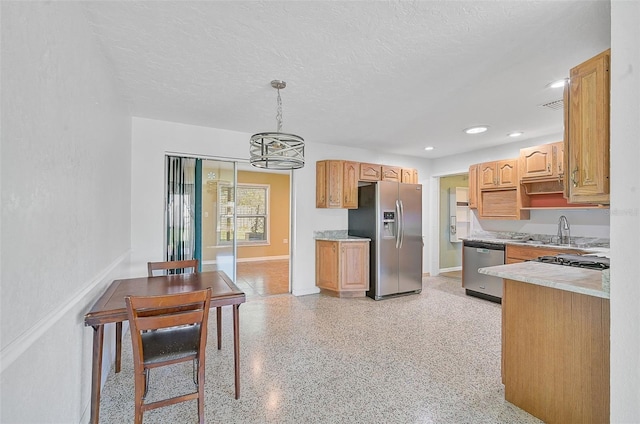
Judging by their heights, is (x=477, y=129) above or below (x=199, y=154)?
above

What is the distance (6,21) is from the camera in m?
0.98

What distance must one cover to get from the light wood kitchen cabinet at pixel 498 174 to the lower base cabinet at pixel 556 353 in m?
3.14

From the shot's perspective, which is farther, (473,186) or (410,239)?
(473,186)

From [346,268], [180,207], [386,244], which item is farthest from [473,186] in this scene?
[180,207]

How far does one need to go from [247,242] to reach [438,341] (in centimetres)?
563

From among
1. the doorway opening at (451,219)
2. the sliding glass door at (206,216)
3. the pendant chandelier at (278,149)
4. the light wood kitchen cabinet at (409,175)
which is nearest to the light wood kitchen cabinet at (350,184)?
the light wood kitchen cabinet at (409,175)

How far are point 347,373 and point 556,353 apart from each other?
1436mm

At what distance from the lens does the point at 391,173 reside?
5371mm

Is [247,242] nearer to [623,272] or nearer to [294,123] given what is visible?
[294,123]

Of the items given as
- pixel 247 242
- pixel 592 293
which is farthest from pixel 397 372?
pixel 247 242

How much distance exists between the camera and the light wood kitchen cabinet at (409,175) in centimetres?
554

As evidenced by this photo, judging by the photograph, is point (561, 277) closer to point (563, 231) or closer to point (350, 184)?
point (563, 231)

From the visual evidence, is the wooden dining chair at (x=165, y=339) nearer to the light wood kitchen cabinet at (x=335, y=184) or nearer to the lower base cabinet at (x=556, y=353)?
the lower base cabinet at (x=556, y=353)

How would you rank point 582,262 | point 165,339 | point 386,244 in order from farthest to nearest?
point 386,244, point 582,262, point 165,339
